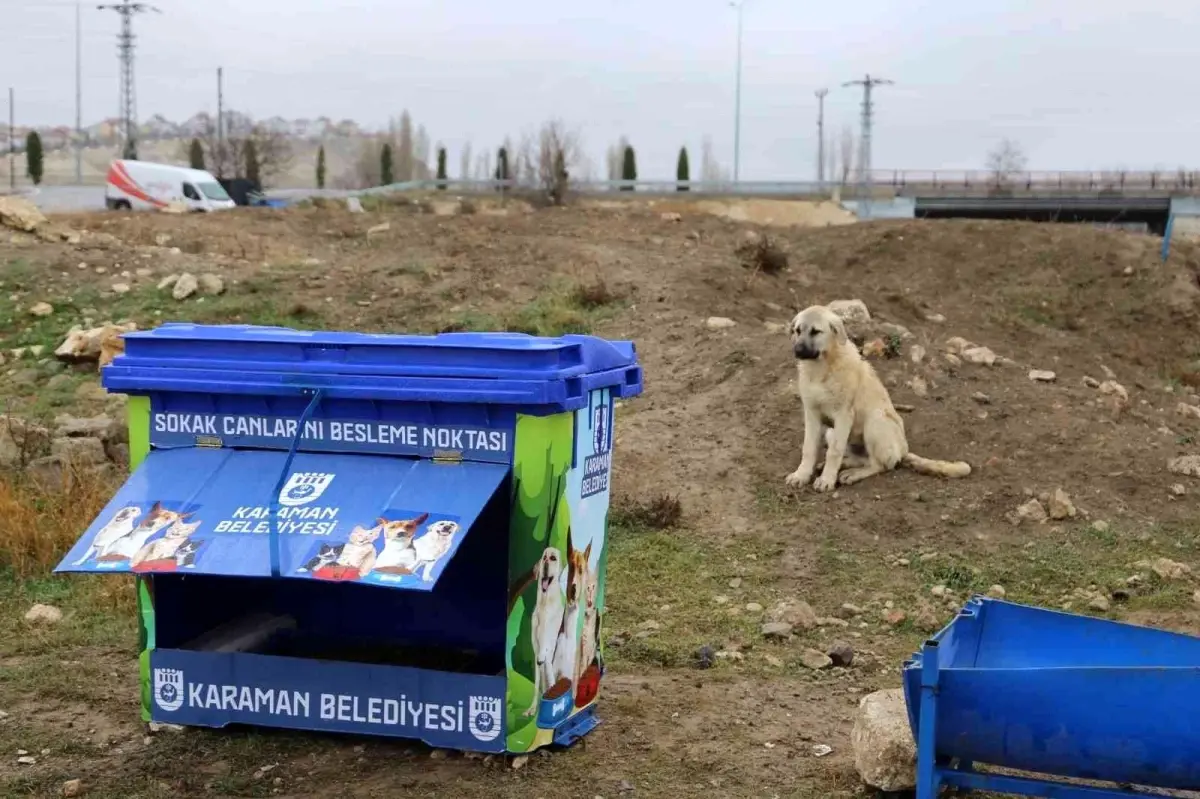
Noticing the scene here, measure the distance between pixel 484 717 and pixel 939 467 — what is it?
18.6ft

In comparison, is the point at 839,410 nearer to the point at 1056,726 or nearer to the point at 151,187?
the point at 1056,726

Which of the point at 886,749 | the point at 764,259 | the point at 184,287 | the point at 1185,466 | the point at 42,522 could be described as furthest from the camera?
the point at 764,259

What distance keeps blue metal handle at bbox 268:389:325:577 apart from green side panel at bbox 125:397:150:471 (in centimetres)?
65

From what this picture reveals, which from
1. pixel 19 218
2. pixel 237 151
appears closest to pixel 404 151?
pixel 237 151

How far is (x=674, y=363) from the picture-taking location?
1232cm

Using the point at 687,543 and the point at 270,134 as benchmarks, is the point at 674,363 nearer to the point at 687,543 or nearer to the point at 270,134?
the point at 687,543

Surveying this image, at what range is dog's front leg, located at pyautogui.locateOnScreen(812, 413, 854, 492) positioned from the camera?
9562mm

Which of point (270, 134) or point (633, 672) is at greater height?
point (270, 134)

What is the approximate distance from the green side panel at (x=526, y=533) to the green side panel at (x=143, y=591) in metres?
1.46

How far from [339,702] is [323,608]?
1.15m

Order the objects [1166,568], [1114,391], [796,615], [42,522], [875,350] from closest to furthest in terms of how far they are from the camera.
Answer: [796,615], [1166,568], [42,522], [875,350], [1114,391]

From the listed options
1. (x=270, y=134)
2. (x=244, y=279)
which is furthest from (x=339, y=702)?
(x=270, y=134)

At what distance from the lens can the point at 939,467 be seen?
9609 mm

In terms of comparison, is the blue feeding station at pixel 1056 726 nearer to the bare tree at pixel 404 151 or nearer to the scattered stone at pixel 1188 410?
the scattered stone at pixel 1188 410
